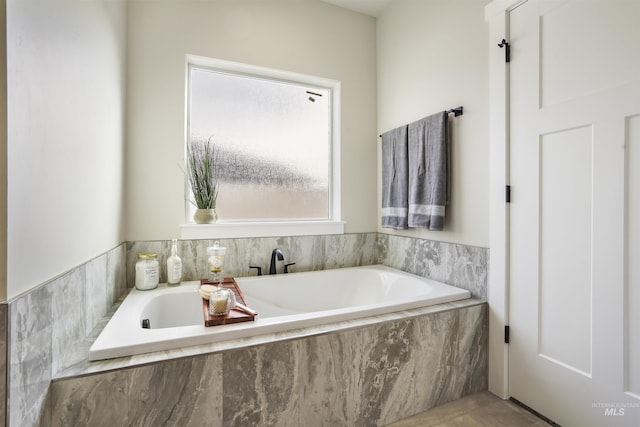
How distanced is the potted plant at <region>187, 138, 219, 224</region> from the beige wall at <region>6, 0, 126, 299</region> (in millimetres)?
486

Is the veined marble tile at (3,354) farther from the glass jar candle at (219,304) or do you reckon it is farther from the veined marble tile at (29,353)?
the glass jar candle at (219,304)

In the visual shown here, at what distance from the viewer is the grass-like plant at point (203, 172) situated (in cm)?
200

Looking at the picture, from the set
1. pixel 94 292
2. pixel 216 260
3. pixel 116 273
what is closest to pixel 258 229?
pixel 216 260

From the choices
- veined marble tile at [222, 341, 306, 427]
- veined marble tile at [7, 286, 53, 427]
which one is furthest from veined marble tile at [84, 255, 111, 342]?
veined marble tile at [222, 341, 306, 427]

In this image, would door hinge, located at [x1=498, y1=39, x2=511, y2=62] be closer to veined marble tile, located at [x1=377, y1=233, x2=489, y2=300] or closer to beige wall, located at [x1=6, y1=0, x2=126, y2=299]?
veined marble tile, located at [x1=377, y1=233, x2=489, y2=300]

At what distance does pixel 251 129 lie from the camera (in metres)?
2.31

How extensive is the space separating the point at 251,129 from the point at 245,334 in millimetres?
1591

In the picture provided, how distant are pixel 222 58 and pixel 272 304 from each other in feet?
5.62

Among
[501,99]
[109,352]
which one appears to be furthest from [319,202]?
[109,352]

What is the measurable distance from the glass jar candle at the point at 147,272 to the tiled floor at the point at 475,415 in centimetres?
147

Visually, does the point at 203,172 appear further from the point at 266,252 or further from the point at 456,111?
the point at 456,111

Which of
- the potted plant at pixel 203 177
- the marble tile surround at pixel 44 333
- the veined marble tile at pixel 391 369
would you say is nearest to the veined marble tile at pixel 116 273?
the marble tile surround at pixel 44 333

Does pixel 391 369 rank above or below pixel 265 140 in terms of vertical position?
below

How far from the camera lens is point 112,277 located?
5.21 ft
